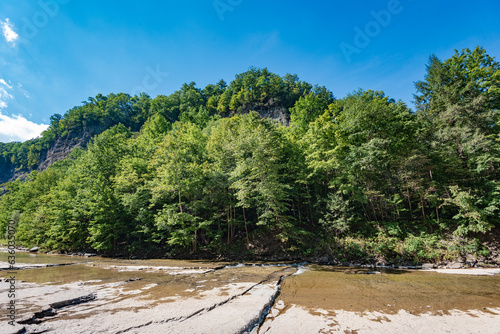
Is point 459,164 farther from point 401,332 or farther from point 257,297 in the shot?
point 257,297

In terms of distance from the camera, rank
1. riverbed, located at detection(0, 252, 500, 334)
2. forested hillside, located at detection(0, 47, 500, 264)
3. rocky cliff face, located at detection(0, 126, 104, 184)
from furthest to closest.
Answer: rocky cliff face, located at detection(0, 126, 104, 184)
forested hillside, located at detection(0, 47, 500, 264)
riverbed, located at detection(0, 252, 500, 334)

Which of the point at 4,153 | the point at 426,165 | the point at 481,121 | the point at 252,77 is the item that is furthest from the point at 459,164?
the point at 4,153

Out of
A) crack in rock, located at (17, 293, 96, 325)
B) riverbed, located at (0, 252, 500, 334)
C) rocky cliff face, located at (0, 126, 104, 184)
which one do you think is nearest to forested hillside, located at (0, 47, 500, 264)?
riverbed, located at (0, 252, 500, 334)

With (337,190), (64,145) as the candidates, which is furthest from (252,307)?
(64,145)

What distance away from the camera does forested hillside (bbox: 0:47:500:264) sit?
1619 cm

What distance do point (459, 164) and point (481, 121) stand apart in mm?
4979

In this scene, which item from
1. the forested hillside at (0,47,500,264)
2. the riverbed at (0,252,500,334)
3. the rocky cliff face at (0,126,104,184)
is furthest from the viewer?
the rocky cliff face at (0,126,104,184)

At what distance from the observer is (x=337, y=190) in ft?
70.2

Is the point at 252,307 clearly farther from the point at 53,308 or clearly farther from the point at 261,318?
the point at 53,308

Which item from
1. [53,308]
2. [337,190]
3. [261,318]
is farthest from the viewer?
[337,190]

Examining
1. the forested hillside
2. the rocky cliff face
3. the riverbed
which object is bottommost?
the riverbed

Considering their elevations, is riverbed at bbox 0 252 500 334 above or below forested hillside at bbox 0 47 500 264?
below

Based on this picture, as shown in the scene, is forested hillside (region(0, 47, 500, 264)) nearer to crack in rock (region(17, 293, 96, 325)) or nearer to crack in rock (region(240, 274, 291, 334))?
crack in rock (region(240, 274, 291, 334))

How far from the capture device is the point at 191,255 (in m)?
19.5
